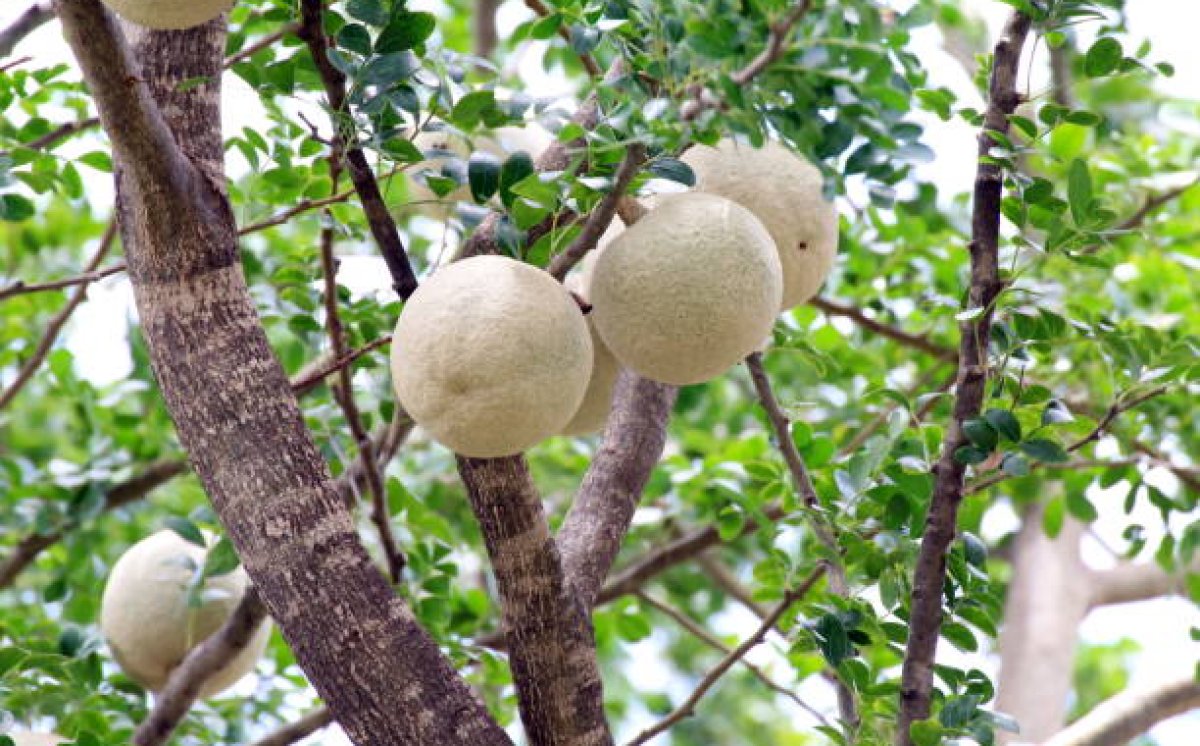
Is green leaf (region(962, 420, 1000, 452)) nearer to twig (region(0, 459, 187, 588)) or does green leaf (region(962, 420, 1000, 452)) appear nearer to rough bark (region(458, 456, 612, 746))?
rough bark (region(458, 456, 612, 746))

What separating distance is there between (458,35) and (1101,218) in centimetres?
276

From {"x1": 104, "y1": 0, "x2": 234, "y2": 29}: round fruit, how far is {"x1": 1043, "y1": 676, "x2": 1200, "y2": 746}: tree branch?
5.05 feet

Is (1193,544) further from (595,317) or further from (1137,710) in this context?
(595,317)

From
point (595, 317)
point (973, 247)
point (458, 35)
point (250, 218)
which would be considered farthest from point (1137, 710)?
point (458, 35)

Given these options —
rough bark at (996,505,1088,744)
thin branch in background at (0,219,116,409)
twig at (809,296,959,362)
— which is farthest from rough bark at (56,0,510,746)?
rough bark at (996,505,1088,744)

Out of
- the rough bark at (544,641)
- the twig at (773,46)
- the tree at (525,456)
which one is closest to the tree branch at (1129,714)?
the tree at (525,456)

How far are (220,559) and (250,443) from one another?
73 centimetres

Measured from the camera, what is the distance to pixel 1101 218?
1.54 metres

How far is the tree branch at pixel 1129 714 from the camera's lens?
2.21 meters

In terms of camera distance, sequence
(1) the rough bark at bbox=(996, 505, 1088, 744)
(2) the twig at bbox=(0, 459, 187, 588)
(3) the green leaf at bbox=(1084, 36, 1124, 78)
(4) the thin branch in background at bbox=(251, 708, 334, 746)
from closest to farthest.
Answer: (3) the green leaf at bbox=(1084, 36, 1124, 78) < (4) the thin branch in background at bbox=(251, 708, 334, 746) < (2) the twig at bbox=(0, 459, 187, 588) < (1) the rough bark at bbox=(996, 505, 1088, 744)

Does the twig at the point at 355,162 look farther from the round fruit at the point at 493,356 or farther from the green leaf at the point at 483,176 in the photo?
the round fruit at the point at 493,356

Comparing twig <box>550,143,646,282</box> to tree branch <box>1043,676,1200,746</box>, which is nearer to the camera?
twig <box>550,143,646,282</box>

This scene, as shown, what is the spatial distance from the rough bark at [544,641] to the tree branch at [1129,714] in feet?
2.84

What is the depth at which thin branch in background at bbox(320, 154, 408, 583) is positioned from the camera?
1901mm
